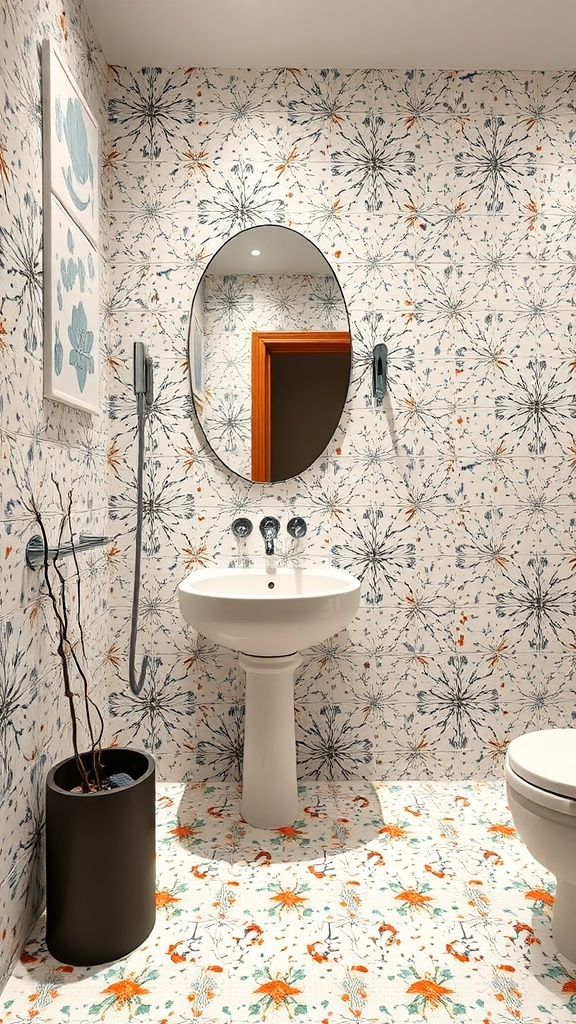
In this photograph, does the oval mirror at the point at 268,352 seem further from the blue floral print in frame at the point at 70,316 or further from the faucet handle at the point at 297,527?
the blue floral print in frame at the point at 70,316

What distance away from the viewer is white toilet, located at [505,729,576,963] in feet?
4.28

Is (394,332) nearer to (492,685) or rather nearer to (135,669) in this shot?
(492,685)

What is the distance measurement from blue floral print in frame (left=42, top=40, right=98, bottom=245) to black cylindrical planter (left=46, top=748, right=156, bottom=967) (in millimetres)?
1341

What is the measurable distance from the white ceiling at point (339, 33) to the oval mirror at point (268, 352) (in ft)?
1.75

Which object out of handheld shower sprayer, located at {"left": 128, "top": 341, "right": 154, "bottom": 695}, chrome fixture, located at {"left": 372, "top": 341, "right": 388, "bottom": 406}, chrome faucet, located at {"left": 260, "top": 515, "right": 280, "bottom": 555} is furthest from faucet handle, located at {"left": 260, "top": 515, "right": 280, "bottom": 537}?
chrome fixture, located at {"left": 372, "top": 341, "right": 388, "bottom": 406}

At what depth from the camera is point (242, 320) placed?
2178 mm

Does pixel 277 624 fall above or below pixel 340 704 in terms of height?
above

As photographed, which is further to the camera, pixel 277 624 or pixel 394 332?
pixel 394 332

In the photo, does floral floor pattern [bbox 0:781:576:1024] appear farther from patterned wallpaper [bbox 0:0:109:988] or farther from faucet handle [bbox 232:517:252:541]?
faucet handle [bbox 232:517:252:541]

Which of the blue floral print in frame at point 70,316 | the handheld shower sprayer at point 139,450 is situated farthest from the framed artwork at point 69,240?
the handheld shower sprayer at point 139,450

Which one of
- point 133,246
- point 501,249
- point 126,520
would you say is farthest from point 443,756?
point 133,246

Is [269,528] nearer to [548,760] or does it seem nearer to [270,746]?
[270,746]

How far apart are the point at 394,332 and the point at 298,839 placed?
1.55 m

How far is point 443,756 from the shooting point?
7.43 feet
